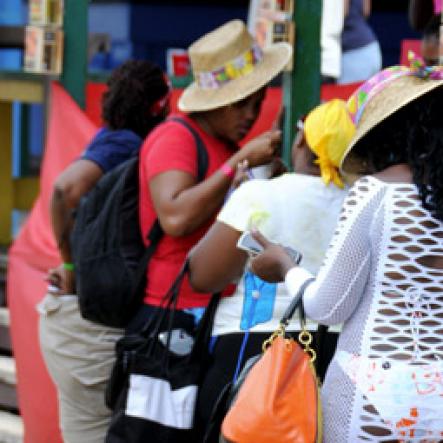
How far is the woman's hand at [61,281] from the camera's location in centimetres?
447

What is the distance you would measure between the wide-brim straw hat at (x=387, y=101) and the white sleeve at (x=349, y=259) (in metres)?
0.18

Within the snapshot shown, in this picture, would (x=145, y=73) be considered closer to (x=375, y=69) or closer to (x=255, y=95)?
(x=255, y=95)

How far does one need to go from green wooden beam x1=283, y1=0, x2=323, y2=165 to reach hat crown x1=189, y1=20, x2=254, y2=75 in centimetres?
98

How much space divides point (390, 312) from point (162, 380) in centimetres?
107

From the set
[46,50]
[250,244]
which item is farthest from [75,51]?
[250,244]

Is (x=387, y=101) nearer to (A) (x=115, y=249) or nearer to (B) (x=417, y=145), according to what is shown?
(B) (x=417, y=145)

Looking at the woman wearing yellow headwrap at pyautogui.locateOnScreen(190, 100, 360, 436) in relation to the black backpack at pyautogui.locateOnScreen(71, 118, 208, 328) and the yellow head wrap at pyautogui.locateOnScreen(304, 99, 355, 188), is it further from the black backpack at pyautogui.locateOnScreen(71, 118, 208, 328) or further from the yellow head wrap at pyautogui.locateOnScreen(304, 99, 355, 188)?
the black backpack at pyautogui.locateOnScreen(71, 118, 208, 328)

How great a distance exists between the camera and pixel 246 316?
10.6ft

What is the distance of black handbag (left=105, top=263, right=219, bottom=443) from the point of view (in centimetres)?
340

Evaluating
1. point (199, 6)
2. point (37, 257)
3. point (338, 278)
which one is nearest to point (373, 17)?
point (199, 6)

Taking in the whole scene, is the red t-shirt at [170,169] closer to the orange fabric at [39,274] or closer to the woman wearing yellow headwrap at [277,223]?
the woman wearing yellow headwrap at [277,223]

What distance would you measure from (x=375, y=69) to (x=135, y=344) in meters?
3.01

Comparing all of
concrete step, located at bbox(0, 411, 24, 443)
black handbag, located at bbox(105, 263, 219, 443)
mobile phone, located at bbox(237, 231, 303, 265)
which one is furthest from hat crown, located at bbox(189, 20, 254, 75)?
concrete step, located at bbox(0, 411, 24, 443)

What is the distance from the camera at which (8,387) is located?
6.18 m
